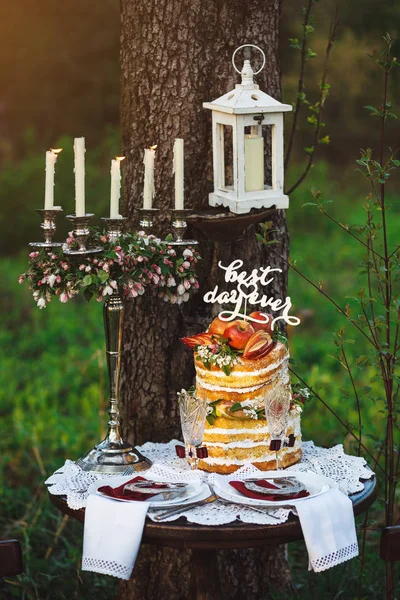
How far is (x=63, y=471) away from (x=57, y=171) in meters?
5.76

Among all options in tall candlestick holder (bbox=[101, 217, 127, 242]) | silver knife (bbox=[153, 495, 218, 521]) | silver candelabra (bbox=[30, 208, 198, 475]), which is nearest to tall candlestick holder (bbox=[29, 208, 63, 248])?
silver candelabra (bbox=[30, 208, 198, 475])

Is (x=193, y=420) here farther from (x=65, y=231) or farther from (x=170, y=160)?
(x=65, y=231)

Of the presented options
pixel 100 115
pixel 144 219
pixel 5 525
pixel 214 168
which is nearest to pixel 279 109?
pixel 214 168

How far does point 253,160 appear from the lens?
275 cm

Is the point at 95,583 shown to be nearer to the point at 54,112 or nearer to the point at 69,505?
the point at 69,505

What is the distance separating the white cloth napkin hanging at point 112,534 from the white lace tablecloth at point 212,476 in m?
0.05

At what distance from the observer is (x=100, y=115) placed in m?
9.09

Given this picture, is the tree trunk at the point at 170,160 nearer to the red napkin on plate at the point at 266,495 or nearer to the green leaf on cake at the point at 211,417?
the green leaf on cake at the point at 211,417

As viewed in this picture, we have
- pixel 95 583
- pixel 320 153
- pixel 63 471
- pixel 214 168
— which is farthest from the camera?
pixel 320 153

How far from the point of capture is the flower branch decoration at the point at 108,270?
2477mm

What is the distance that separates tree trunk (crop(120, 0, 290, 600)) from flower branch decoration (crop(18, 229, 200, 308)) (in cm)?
36

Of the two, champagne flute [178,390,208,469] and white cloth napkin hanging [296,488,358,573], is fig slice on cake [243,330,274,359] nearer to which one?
champagne flute [178,390,208,469]

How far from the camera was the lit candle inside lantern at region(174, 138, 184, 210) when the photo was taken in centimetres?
265

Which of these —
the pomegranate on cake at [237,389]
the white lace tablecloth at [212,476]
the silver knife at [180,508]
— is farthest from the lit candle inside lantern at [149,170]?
the silver knife at [180,508]
